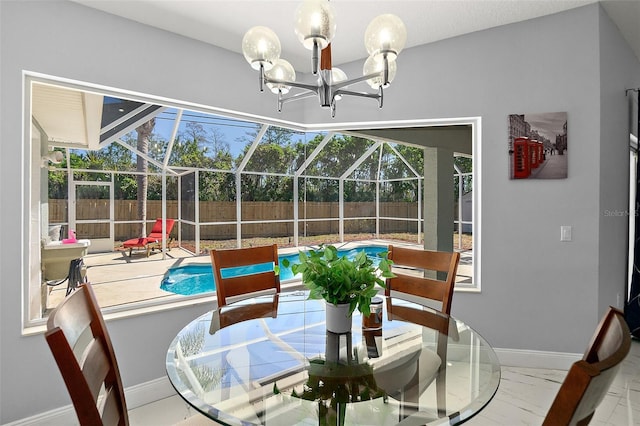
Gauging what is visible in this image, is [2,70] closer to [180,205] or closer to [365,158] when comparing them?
[180,205]

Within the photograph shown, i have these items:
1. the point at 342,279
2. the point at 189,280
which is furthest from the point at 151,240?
the point at 342,279

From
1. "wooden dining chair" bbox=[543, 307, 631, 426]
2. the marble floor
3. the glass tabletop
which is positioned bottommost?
the marble floor

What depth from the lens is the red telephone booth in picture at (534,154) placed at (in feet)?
9.53

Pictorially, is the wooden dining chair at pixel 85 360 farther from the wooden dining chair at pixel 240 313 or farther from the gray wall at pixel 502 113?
the gray wall at pixel 502 113

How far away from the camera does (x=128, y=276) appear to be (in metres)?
2.69

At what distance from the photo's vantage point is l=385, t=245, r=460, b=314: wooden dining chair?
206cm

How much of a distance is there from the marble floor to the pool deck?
0.73m

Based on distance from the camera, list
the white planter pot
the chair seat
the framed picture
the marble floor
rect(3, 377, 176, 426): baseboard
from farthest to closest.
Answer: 1. the framed picture
2. the chair seat
3. the marble floor
4. rect(3, 377, 176, 426): baseboard
5. the white planter pot

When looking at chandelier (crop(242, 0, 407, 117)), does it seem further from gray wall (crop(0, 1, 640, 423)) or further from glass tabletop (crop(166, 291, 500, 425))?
gray wall (crop(0, 1, 640, 423))

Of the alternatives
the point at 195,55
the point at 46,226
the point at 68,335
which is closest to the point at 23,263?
the point at 46,226

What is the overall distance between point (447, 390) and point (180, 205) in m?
2.36

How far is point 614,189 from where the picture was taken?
3.04 m

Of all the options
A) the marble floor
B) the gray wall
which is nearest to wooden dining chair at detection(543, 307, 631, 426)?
the marble floor

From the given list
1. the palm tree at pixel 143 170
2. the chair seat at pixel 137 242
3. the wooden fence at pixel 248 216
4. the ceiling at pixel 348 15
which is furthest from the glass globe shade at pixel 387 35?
the chair seat at pixel 137 242
